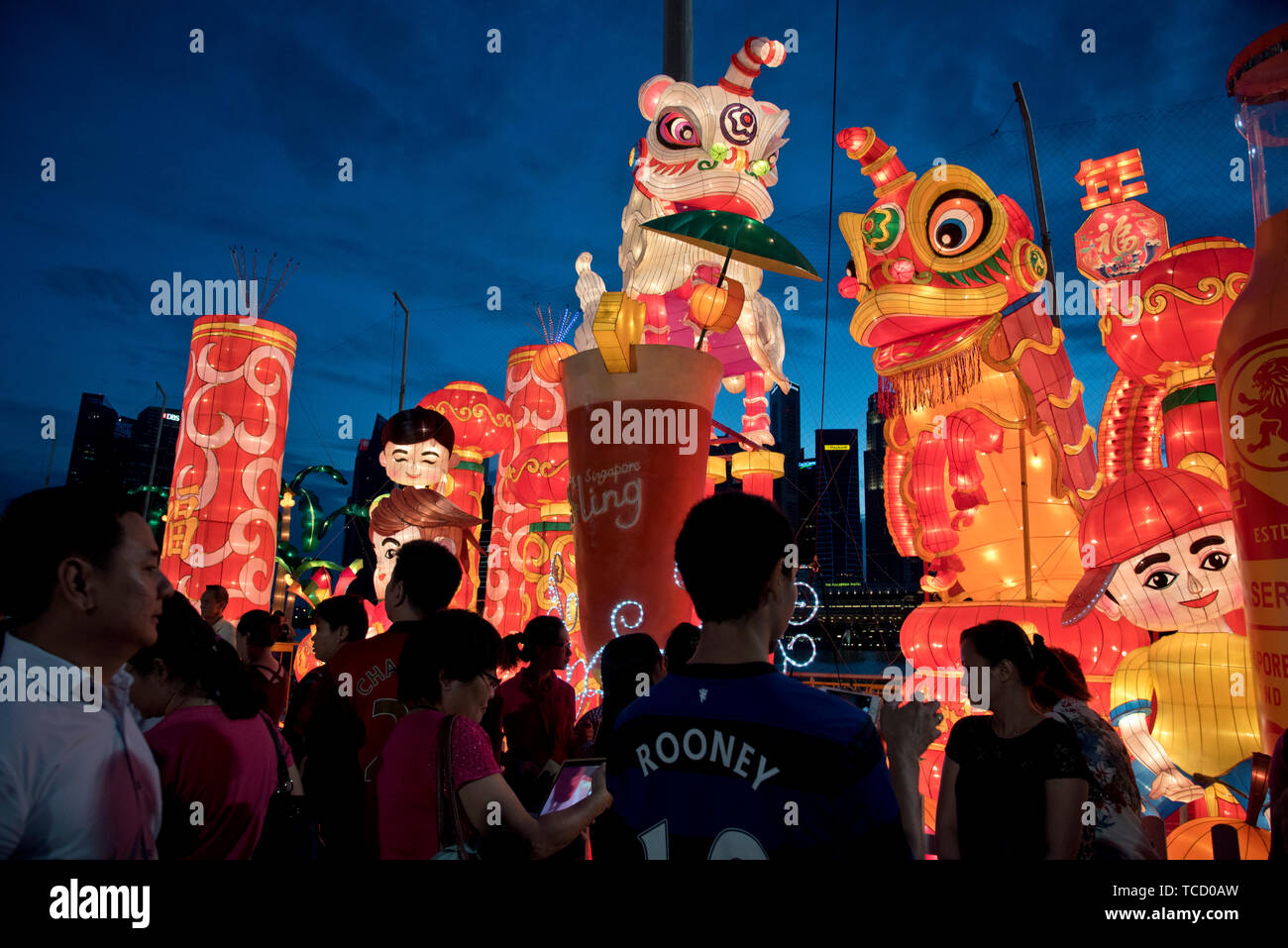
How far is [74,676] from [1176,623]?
495 centimetres

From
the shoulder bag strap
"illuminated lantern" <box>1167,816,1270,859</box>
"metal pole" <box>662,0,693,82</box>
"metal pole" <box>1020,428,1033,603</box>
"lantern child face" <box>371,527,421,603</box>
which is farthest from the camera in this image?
Result: "lantern child face" <box>371,527,421,603</box>

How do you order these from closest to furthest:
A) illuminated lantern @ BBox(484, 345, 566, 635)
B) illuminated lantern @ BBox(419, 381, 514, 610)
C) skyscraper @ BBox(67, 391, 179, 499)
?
illuminated lantern @ BBox(419, 381, 514, 610)
illuminated lantern @ BBox(484, 345, 566, 635)
skyscraper @ BBox(67, 391, 179, 499)

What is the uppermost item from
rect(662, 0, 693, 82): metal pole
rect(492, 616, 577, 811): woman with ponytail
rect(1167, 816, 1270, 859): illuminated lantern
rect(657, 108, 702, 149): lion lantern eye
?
rect(662, 0, 693, 82): metal pole

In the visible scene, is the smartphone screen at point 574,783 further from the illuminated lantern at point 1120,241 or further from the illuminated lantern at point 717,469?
the illuminated lantern at point 1120,241

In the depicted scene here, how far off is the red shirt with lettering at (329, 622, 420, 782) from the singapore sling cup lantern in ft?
6.83

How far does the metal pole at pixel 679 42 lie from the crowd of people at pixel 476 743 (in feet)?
24.9

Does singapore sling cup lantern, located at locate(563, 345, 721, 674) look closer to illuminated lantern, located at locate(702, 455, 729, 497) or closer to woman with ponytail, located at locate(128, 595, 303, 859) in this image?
illuminated lantern, located at locate(702, 455, 729, 497)

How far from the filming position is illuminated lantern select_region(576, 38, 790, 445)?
6.59 m

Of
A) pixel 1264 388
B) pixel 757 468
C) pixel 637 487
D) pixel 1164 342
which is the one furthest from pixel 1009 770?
pixel 757 468

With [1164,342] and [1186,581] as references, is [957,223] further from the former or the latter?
[1186,581]

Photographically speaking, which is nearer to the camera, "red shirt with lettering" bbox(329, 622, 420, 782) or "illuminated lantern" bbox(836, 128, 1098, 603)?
"red shirt with lettering" bbox(329, 622, 420, 782)

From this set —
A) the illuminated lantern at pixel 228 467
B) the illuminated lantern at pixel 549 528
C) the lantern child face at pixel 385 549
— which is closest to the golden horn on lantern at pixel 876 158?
the illuminated lantern at pixel 549 528

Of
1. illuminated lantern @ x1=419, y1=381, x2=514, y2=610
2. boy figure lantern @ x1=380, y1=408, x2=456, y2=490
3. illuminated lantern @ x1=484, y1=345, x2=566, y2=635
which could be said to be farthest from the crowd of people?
illuminated lantern @ x1=484, y1=345, x2=566, y2=635

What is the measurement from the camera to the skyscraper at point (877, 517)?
6855mm
